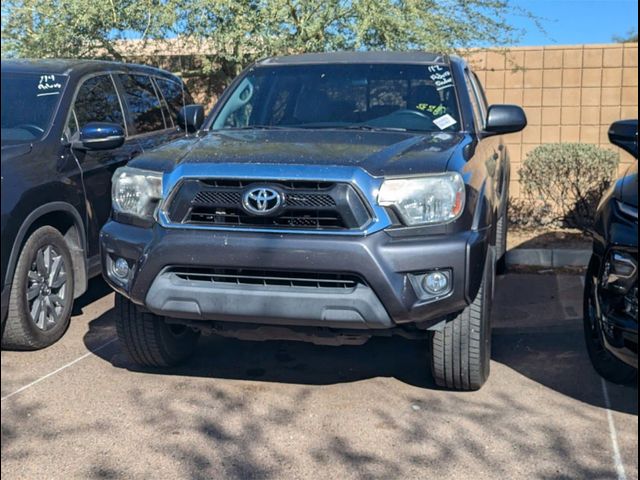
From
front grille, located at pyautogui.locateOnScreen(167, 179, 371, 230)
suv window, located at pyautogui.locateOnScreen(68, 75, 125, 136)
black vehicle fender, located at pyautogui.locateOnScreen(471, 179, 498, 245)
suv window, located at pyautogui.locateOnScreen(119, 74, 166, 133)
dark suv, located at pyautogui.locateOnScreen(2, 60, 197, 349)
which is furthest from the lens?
suv window, located at pyautogui.locateOnScreen(119, 74, 166, 133)

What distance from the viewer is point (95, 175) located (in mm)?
5309

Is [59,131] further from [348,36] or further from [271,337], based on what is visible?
[348,36]

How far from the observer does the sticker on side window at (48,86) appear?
14.7 feet

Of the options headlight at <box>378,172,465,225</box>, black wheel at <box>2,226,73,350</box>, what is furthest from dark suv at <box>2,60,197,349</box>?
headlight at <box>378,172,465,225</box>

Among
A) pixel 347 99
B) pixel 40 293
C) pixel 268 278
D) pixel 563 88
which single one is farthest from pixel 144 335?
pixel 563 88

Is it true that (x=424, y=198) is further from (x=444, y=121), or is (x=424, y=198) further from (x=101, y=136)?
(x=101, y=136)

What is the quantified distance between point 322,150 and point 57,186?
2.02 m

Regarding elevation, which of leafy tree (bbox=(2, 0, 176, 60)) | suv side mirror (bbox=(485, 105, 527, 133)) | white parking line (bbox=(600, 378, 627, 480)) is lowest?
white parking line (bbox=(600, 378, 627, 480))

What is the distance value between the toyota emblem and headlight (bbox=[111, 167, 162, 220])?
1.65 feet

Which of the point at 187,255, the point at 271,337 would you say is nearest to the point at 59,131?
the point at 187,255

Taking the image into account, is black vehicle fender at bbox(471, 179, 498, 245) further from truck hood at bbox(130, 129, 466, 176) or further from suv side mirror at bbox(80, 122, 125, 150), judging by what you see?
suv side mirror at bbox(80, 122, 125, 150)

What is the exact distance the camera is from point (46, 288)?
4.53 meters

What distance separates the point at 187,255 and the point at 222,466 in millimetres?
982

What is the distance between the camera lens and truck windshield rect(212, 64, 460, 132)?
14.9 ft
